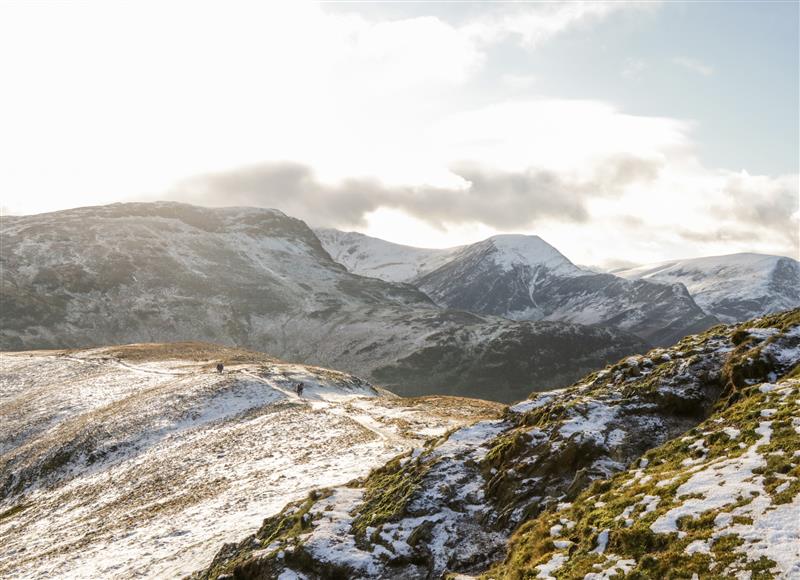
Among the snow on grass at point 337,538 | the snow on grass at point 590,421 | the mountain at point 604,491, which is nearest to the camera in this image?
the mountain at point 604,491

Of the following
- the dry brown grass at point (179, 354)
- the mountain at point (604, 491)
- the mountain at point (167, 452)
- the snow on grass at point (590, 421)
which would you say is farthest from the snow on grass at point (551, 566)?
the dry brown grass at point (179, 354)

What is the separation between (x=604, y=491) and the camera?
18.3 metres

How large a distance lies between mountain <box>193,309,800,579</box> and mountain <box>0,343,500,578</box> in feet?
28.5

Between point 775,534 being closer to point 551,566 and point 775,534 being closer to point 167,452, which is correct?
point 551,566

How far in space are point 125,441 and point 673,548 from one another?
48014 millimetres

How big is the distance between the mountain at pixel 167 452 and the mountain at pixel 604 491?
8.68m

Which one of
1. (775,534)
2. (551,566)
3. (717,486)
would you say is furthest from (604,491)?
(775,534)

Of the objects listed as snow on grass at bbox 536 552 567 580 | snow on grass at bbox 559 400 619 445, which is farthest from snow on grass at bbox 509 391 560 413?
snow on grass at bbox 536 552 567 580

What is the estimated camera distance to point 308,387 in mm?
71938

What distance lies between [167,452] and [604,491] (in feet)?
127

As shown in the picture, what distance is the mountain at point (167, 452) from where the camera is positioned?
30766 mm

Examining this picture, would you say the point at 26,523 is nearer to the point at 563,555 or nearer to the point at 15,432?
the point at 15,432

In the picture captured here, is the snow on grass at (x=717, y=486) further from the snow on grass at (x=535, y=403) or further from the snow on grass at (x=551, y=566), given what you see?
the snow on grass at (x=535, y=403)

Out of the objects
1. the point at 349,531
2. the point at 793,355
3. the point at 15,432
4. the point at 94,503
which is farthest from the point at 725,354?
the point at 15,432
